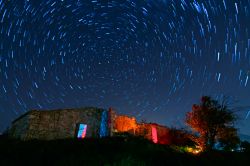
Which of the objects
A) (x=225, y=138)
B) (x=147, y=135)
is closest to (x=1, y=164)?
(x=147, y=135)

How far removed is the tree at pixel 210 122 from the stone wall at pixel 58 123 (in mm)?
14527

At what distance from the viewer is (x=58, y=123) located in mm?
23828

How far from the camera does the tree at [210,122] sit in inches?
1197

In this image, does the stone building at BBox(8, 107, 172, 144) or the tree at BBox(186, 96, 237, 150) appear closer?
the stone building at BBox(8, 107, 172, 144)

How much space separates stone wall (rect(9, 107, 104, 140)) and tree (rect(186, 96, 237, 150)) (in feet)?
47.7

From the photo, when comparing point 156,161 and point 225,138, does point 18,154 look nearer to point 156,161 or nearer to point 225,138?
point 156,161

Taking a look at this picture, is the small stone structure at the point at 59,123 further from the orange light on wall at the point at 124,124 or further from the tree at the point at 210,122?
the tree at the point at 210,122

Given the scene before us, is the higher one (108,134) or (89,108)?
(89,108)

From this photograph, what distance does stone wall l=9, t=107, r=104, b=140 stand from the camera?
23.4 metres

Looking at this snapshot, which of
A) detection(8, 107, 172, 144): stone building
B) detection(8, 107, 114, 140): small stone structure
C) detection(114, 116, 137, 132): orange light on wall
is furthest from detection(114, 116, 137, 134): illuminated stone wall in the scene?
detection(8, 107, 114, 140): small stone structure

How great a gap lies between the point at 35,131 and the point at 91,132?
5.48 m

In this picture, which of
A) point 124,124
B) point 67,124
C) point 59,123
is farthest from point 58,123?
point 124,124

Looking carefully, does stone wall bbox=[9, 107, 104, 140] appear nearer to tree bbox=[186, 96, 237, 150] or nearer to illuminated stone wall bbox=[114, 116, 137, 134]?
illuminated stone wall bbox=[114, 116, 137, 134]

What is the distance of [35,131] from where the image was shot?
922 inches
